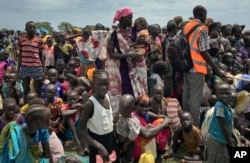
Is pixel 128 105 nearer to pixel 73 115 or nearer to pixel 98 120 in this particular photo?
pixel 98 120

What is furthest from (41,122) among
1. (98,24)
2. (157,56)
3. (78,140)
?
(98,24)

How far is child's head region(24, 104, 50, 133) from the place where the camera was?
2.99 meters

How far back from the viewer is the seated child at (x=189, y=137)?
4461 millimetres

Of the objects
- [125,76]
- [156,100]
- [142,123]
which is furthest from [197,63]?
[142,123]

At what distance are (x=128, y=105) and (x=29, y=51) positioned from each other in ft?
9.30

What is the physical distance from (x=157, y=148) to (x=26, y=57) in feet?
9.35

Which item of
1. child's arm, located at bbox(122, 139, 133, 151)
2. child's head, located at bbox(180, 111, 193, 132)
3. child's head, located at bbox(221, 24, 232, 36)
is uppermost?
child's head, located at bbox(221, 24, 232, 36)

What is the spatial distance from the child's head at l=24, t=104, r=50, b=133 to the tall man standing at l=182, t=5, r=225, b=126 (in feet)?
7.93

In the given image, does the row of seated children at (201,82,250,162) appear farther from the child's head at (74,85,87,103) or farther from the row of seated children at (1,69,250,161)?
the child's head at (74,85,87,103)

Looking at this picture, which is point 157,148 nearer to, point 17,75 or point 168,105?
point 168,105

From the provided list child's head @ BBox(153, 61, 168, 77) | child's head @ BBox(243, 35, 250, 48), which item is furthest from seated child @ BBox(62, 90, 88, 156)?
child's head @ BBox(243, 35, 250, 48)

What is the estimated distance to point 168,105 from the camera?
16.5 feet

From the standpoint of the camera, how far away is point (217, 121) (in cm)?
363

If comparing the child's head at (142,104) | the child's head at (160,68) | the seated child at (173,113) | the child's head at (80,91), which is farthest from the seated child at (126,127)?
the child's head at (160,68)
